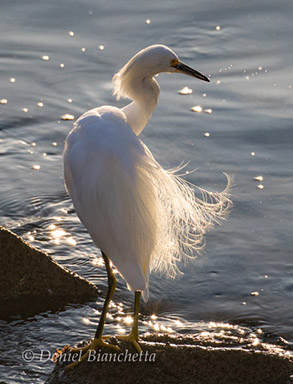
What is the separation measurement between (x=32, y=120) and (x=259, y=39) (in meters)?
3.63

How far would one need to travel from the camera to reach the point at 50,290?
651cm

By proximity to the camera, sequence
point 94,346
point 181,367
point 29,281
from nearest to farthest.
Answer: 1. point 181,367
2. point 94,346
3. point 29,281

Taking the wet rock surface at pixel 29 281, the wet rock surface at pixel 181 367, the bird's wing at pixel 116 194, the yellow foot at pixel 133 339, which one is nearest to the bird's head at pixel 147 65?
the bird's wing at pixel 116 194

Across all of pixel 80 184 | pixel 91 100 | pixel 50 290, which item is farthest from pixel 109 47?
pixel 80 184

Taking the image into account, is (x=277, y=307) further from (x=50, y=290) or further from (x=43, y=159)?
(x=43, y=159)

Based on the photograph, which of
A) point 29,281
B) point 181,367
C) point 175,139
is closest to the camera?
point 181,367

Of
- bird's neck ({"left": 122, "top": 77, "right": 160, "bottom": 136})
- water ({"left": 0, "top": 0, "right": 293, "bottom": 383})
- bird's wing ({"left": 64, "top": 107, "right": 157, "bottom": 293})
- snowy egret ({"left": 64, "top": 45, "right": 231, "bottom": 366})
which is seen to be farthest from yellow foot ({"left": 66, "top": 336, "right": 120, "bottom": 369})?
bird's neck ({"left": 122, "top": 77, "right": 160, "bottom": 136})

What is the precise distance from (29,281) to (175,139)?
343 centimetres

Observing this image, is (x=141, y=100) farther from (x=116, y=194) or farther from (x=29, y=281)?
(x=29, y=281)

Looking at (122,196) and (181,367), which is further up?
(122,196)

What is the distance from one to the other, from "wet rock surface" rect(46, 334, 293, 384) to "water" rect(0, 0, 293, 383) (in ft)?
2.15

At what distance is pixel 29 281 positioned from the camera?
21.1 feet

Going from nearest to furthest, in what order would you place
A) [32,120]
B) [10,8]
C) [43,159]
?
1. [43,159]
2. [32,120]
3. [10,8]

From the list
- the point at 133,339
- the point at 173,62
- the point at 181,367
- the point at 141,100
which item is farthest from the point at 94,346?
the point at 173,62
